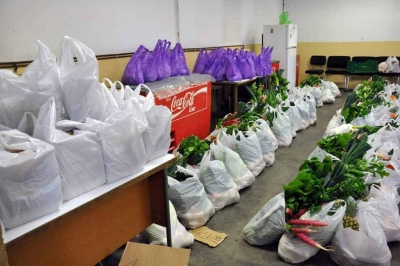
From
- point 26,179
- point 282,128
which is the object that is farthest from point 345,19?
point 26,179

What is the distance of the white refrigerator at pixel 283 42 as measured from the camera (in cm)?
606

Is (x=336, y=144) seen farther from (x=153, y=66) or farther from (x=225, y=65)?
(x=225, y=65)

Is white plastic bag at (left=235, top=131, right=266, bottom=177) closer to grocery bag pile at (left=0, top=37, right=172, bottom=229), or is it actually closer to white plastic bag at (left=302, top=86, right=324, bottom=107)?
grocery bag pile at (left=0, top=37, right=172, bottom=229)

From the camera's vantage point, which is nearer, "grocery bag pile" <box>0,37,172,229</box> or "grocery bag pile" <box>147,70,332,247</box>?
"grocery bag pile" <box>0,37,172,229</box>

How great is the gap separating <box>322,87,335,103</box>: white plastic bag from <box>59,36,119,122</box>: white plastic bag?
534cm

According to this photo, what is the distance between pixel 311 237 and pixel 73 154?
4.27 ft

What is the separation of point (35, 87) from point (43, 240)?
550 mm

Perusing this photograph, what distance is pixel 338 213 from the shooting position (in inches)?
66.4

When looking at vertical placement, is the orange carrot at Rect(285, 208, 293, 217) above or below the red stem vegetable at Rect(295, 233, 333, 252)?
above

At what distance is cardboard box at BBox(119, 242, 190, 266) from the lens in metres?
1.18

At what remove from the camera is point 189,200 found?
2.03 metres

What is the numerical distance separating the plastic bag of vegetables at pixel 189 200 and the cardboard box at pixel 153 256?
761 millimetres

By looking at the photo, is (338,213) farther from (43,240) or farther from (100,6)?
(100,6)

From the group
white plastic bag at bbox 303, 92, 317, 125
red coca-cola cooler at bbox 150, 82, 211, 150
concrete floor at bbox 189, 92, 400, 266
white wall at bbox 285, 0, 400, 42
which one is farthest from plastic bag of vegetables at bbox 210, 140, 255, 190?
white wall at bbox 285, 0, 400, 42
